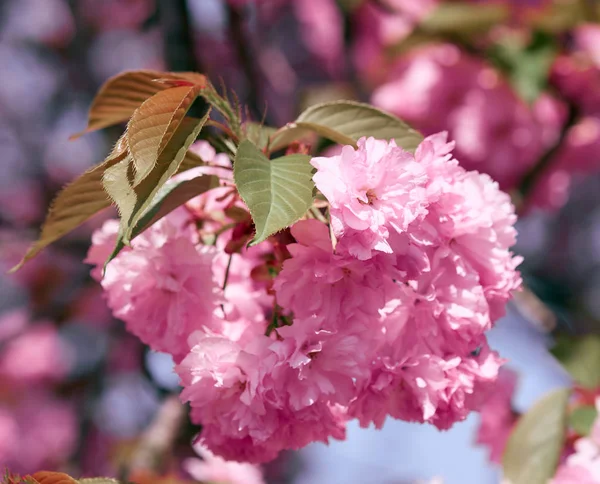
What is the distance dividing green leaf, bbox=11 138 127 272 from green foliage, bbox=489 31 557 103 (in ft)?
4.65

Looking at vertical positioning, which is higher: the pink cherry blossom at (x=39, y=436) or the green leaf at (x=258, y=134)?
the green leaf at (x=258, y=134)

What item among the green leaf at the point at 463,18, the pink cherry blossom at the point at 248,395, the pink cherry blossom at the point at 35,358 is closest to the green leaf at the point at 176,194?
the pink cherry blossom at the point at 248,395

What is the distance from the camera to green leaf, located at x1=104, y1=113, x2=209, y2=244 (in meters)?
0.62

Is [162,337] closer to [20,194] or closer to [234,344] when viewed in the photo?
[234,344]

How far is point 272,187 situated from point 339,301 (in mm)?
138

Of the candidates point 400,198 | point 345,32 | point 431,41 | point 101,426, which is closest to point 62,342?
point 101,426

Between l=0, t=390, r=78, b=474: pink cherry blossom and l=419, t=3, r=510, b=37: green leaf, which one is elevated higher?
l=419, t=3, r=510, b=37: green leaf

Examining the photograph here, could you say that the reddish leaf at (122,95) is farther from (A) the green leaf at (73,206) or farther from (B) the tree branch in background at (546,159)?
(B) the tree branch in background at (546,159)

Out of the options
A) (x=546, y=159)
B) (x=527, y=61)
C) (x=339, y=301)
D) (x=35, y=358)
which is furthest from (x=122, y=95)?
(x=35, y=358)

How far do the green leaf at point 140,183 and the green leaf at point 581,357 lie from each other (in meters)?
1.00

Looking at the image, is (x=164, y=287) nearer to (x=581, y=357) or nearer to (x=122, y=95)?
(x=122, y=95)

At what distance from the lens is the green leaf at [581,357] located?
1332 mm

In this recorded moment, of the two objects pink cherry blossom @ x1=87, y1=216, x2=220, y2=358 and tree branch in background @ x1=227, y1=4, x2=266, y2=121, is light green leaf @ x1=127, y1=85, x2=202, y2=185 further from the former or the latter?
tree branch in background @ x1=227, y1=4, x2=266, y2=121

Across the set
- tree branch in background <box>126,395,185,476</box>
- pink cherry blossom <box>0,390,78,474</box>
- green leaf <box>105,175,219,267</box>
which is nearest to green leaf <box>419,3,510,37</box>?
tree branch in background <box>126,395,185,476</box>
